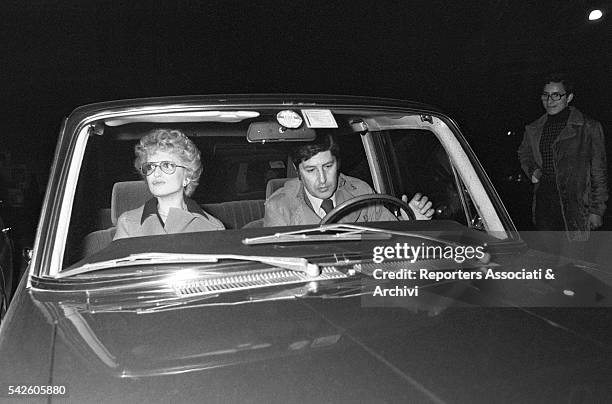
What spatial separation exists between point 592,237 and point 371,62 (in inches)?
350

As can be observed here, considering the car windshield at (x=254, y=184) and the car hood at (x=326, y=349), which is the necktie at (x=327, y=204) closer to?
the car windshield at (x=254, y=184)

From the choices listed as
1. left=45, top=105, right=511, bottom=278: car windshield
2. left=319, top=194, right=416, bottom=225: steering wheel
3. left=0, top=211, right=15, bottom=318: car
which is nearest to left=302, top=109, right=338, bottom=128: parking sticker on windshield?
left=45, top=105, right=511, bottom=278: car windshield

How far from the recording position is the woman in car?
9.11ft

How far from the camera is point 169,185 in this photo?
2.83 m

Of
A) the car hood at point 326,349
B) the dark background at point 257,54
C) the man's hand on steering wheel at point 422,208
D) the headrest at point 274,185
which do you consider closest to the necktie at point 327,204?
the man's hand on steering wheel at point 422,208

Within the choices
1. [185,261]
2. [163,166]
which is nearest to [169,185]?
[163,166]

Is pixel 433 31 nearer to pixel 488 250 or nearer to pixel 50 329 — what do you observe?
pixel 488 250

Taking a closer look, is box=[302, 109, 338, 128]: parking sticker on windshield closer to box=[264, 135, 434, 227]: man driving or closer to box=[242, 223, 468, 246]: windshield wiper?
box=[264, 135, 434, 227]: man driving

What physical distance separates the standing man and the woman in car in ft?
10.9

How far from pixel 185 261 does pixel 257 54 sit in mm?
12644

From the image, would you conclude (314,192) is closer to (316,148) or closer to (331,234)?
(316,148)

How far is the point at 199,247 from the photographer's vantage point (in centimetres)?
242

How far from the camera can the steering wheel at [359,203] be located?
2758 mm

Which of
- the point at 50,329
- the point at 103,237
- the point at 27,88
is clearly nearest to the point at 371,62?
the point at 27,88
